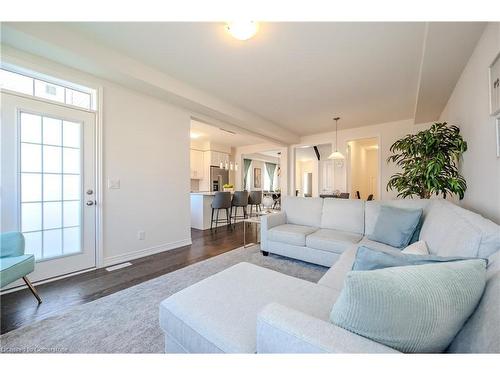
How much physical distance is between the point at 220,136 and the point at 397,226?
5.18 meters

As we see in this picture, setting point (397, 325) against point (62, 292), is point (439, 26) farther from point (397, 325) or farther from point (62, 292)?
point (62, 292)

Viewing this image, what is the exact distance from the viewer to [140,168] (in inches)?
119

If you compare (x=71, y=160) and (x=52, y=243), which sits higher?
(x=71, y=160)

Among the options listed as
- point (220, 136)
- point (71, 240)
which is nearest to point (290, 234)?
point (71, 240)

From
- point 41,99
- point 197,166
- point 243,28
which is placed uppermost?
point 243,28

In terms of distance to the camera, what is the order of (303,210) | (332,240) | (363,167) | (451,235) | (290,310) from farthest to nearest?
(363,167)
(303,210)
(332,240)
(451,235)
(290,310)

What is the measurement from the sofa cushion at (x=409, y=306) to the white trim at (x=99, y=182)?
2.93 m

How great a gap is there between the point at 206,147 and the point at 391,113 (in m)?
5.24

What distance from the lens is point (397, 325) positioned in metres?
0.60

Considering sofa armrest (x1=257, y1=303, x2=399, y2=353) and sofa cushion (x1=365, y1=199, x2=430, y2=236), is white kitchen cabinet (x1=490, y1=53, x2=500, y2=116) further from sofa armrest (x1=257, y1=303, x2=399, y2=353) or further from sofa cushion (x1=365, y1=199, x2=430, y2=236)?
sofa armrest (x1=257, y1=303, x2=399, y2=353)

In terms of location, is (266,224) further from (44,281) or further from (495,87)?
(44,281)

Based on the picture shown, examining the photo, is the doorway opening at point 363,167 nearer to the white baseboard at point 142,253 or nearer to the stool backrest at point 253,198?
the stool backrest at point 253,198

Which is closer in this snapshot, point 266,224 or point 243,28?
point 243,28

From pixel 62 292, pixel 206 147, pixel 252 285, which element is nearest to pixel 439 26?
pixel 252 285
